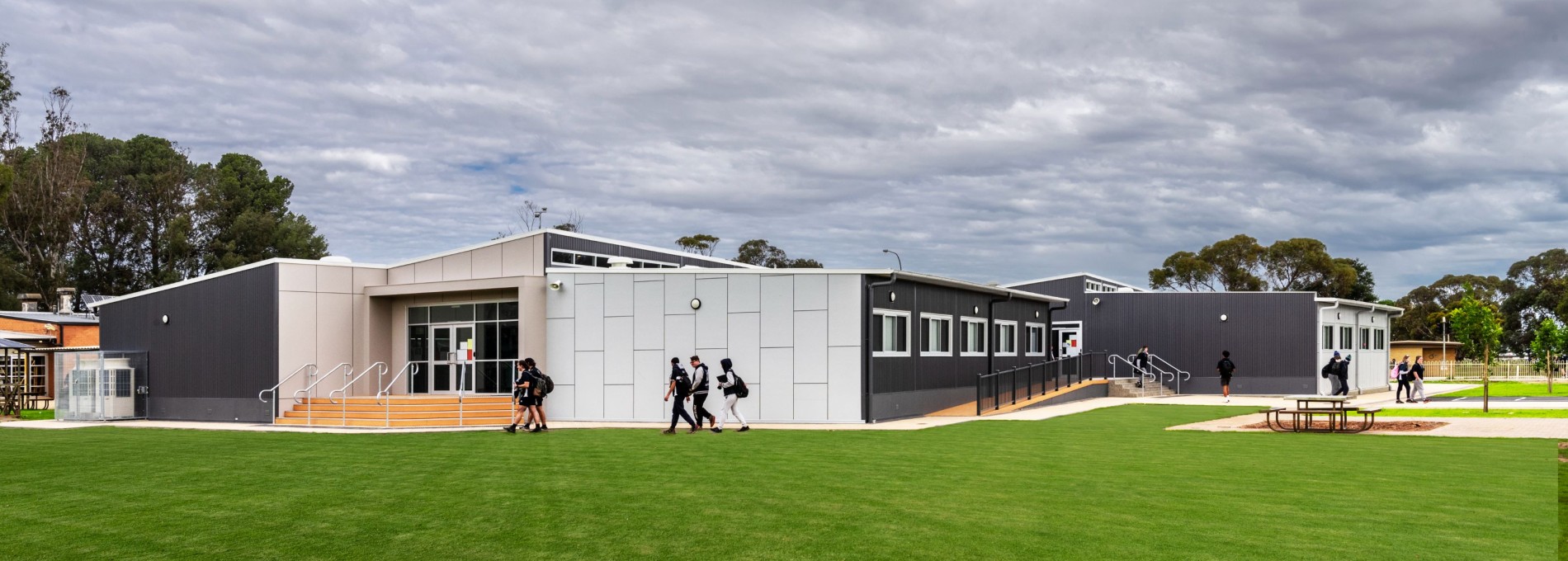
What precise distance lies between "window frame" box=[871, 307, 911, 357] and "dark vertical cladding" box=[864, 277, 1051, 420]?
0.08 m

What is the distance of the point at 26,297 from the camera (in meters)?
45.9

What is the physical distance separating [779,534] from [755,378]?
1507 cm

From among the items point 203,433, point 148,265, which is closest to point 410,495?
point 203,433

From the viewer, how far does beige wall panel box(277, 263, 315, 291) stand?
85.6 feet

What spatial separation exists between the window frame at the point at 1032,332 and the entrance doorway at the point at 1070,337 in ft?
14.7

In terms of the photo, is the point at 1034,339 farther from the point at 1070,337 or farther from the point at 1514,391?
the point at 1514,391

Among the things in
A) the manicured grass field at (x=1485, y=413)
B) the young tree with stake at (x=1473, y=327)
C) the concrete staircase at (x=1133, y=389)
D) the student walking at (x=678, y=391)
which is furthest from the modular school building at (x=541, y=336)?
the young tree with stake at (x=1473, y=327)

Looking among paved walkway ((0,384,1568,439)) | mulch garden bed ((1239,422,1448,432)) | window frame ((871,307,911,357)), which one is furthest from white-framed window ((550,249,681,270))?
mulch garden bed ((1239,422,1448,432))

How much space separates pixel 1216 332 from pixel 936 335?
15519mm

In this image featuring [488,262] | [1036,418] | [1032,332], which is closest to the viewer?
[1036,418]

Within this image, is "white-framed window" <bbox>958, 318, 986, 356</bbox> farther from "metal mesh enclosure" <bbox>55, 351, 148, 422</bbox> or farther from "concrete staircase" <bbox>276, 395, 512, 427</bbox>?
"metal mesh enclosure" <bbox>55, 351, 148, 422</bbox>

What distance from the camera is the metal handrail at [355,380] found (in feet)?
84.7

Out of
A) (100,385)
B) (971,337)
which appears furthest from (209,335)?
(971,337)

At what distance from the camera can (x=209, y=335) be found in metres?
27.3
